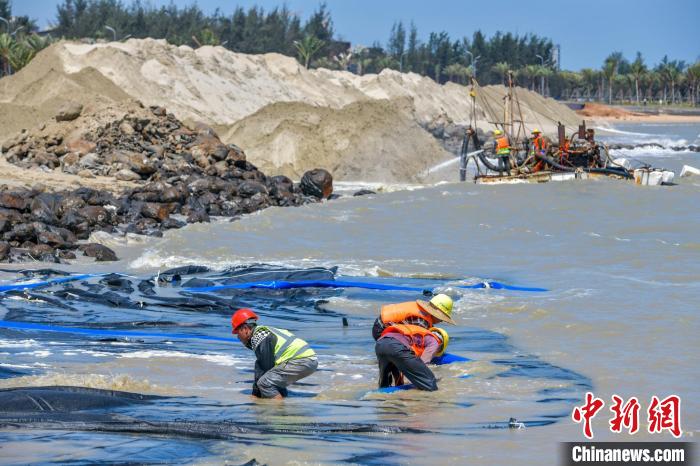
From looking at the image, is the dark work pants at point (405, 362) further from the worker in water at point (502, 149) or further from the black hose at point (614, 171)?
the black hose at point (614, 171)

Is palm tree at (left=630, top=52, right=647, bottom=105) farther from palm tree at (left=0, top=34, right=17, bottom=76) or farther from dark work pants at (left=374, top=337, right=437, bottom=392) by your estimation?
dark work pants at (left=374, top=337, right=437, bottom=392)

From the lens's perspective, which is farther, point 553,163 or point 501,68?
point 501,68

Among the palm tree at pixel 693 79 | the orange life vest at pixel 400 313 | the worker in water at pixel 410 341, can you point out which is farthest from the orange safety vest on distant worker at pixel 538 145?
the palm tree at pixel 693 79

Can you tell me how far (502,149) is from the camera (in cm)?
3638

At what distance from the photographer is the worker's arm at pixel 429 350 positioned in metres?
10.3

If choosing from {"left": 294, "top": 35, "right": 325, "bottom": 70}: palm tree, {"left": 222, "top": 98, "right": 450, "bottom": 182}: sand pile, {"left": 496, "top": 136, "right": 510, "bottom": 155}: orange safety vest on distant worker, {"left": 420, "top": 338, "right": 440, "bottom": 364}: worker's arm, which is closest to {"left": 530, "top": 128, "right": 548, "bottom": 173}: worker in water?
{"left": 496, "top": 136, "right": 510, "bottom": 155}: orange safety vest on distant worker

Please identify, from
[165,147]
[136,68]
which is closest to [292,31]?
[136,68]

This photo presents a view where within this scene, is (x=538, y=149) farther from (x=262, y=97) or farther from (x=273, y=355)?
(x=262, y=97)

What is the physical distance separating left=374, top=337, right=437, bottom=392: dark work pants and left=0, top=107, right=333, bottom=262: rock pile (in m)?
12.3

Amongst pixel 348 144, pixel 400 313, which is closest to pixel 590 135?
pixel 348 144

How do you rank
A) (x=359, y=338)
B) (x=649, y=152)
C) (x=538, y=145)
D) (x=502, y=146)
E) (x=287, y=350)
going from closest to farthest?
1. (x=287, y=350)
2. (x=359, y=338)
3. (x=502, y=146)
4. (x=538, y=145)
5. (x=649, y=152)

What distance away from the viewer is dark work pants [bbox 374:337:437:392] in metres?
10.1

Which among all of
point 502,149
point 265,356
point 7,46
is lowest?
point 265,356

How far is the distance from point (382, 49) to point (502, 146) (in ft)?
433
